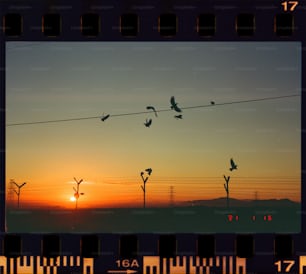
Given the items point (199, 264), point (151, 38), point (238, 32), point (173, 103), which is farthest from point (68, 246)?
point (238, 32)

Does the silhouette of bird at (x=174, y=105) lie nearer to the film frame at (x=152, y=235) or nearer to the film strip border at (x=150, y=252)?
the film frame at (x=152, y=235)

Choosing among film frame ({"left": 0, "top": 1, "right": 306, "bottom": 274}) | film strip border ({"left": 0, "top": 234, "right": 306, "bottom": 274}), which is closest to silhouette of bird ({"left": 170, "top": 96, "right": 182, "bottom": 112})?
film frame ({"left": 0, "top": 1, "right": 306, "bottom": 274})

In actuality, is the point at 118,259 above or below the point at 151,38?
below

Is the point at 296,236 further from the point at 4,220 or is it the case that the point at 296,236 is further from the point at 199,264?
the point at 4,220

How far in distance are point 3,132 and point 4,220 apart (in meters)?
0.72

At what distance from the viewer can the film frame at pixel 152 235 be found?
576cm

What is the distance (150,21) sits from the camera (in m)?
5.81

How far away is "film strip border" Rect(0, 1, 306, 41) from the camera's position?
5793 millimetres

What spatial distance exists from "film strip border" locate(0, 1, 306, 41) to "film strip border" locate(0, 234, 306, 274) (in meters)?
1.63

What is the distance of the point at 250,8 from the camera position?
5848mm

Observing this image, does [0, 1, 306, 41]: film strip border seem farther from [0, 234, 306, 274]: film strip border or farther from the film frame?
[0, 234, 306, 274]: film strip border

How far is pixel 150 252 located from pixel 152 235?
0.14 m

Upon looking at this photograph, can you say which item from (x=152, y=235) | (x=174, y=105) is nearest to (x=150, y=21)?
(x=174, y=105)

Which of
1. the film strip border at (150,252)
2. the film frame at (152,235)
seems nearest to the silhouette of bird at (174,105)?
the film frame at (152,235)
